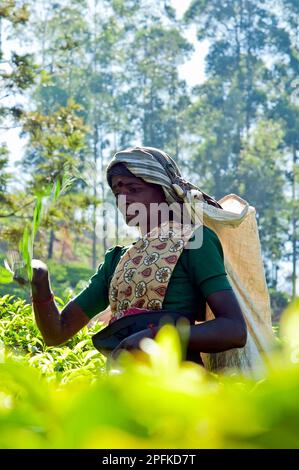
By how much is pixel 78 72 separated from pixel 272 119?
→ 8.56 m

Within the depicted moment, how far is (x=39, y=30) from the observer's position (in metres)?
33.2

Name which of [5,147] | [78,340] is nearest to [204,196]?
[78,340]

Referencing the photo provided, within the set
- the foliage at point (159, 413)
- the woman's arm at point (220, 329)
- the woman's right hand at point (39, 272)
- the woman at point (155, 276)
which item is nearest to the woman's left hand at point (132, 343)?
the woman's arm at point (220, 329)

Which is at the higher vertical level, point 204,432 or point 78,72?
point 78,72

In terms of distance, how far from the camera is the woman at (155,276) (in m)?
2.03

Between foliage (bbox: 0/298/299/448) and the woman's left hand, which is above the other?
the woman's left hand

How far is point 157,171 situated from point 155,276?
13.2 inches

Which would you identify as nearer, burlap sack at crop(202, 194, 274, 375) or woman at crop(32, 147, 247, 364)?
woman at crop(32, 147, 247, 364)

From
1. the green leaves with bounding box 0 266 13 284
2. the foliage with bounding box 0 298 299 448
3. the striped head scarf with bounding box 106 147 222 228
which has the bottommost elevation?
the foliage with bounding box 0 298 299 448

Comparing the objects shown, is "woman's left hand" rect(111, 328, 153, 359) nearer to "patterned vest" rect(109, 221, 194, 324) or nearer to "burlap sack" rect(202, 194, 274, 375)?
"patterned vest" rect(109, 221, 194, 324)

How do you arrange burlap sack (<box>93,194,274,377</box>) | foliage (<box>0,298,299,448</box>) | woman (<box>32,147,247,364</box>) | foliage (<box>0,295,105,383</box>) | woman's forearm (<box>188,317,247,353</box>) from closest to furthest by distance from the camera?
foliage (<box>0,298,299,448</box>), woman's forearm (<box>188,317,247,353</box>), woman (<box>32,147,247,364</box>), foliage (<box>0,295,105,383</box>), burlap sack (<box>93,194,274,377</box>)

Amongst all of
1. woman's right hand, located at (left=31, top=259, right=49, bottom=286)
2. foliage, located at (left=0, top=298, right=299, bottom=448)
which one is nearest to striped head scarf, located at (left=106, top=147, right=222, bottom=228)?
woman's right hand, located at (left=31, top=259, right=49, bottom=286)

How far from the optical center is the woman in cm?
203
